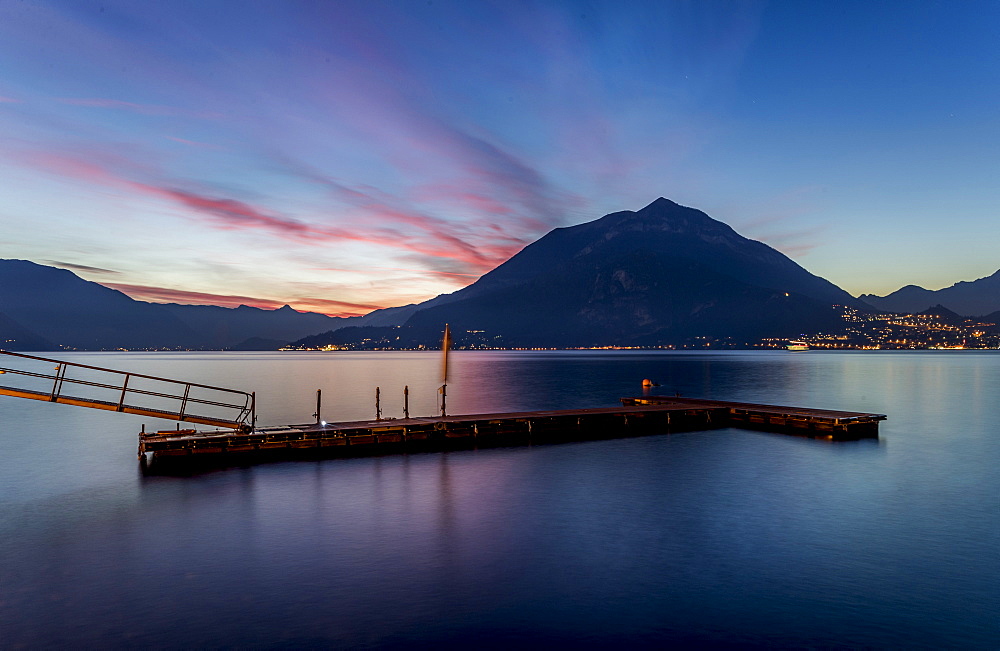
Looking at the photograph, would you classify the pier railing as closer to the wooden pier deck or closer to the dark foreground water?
the wooden pier deck

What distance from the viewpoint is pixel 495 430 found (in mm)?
44875

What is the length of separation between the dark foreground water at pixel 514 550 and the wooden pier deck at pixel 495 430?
2451mm

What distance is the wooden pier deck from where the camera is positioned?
3641cm

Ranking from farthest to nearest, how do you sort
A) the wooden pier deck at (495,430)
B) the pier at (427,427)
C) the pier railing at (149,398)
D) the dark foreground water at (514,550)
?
the wooden pier deck at (495,430)
the pier at (427,427)
the pier railing at (149,398)
the dark foreground water at (514,550)

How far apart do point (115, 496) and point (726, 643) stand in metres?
28.1

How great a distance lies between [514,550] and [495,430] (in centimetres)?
2376

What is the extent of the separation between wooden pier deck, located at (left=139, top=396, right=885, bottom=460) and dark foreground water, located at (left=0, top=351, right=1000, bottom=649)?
2.45 meters

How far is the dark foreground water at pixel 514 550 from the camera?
49.6 feet

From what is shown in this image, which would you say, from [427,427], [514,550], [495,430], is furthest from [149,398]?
[514,550]

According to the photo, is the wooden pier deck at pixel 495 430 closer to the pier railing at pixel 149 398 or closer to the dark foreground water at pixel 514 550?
the pier railing at pixel 149 398

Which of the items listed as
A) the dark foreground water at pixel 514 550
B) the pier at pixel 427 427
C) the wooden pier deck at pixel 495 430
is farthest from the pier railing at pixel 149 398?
the dark foreground water at pixel 514 550

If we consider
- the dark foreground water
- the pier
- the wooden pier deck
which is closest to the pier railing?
the pier

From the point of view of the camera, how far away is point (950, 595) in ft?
56.6

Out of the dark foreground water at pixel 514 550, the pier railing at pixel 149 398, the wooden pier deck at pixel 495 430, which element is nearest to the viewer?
the dark foreground water at pixel 514 550
